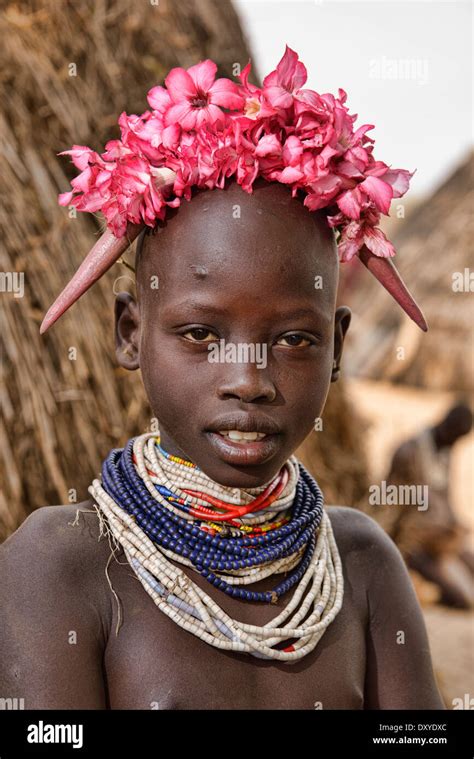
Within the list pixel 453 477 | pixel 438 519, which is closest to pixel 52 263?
pixel 438 519

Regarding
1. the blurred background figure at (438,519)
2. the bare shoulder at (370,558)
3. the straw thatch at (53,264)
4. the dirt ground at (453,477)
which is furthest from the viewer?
the blurred background figure at (438,519)

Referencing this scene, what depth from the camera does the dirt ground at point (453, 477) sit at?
4.77 meters

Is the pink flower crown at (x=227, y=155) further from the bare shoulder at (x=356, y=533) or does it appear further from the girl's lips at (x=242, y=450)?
the bare shoulder at (x=356, y=533)

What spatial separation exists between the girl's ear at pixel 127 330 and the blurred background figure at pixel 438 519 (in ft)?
13.5

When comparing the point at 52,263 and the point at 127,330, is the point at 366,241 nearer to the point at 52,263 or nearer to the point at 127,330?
the point at 127,330

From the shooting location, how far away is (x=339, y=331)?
177cm

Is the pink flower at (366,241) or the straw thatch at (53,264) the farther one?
the straw thatch at (53,264)

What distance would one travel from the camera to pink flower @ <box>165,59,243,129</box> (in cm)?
154

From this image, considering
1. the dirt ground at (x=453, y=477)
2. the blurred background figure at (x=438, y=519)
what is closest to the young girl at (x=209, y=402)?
the dirt ground at (x=453, y=477)

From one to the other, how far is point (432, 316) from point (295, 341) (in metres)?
11.1

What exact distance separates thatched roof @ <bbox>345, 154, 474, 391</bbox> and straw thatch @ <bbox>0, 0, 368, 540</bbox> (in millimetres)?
9154

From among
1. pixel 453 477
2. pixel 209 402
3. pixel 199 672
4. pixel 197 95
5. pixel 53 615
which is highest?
pixel 197 95
